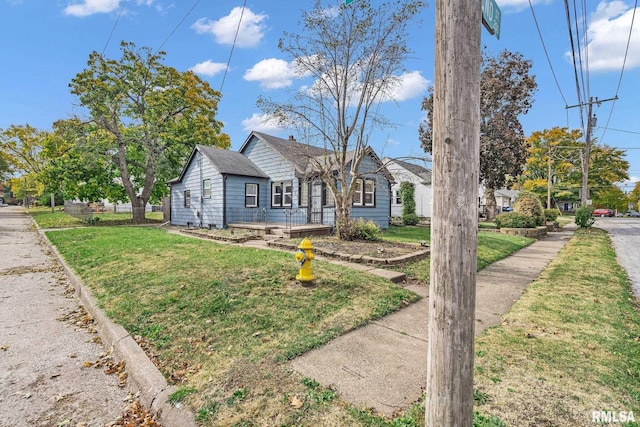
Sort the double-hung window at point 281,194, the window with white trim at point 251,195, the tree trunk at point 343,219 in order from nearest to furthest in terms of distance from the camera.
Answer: the tree trunk at point 343,219 < the double-hung window at point 281,194 < the window with white trim at point 251,195

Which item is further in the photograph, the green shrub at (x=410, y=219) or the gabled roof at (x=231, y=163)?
the green shrub at (x=410, y=219)

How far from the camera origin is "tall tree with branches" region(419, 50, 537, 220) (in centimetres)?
2117

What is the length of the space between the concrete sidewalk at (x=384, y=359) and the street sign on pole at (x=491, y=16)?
2.66 meters

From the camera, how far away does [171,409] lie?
246cm

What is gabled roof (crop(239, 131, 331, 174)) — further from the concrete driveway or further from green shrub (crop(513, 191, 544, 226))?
green shrub (crop(513, 191, 544, 226))

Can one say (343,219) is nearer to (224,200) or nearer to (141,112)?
(224,200)

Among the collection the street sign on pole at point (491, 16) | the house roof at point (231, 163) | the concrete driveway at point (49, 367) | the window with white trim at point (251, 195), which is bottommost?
the concrete driveway at point (49, 367)

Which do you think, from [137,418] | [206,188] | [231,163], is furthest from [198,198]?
[137,418]

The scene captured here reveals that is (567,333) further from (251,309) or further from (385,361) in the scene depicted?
(251,309)

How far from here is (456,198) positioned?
1662mm

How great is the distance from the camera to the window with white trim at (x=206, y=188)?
15.9 metres
